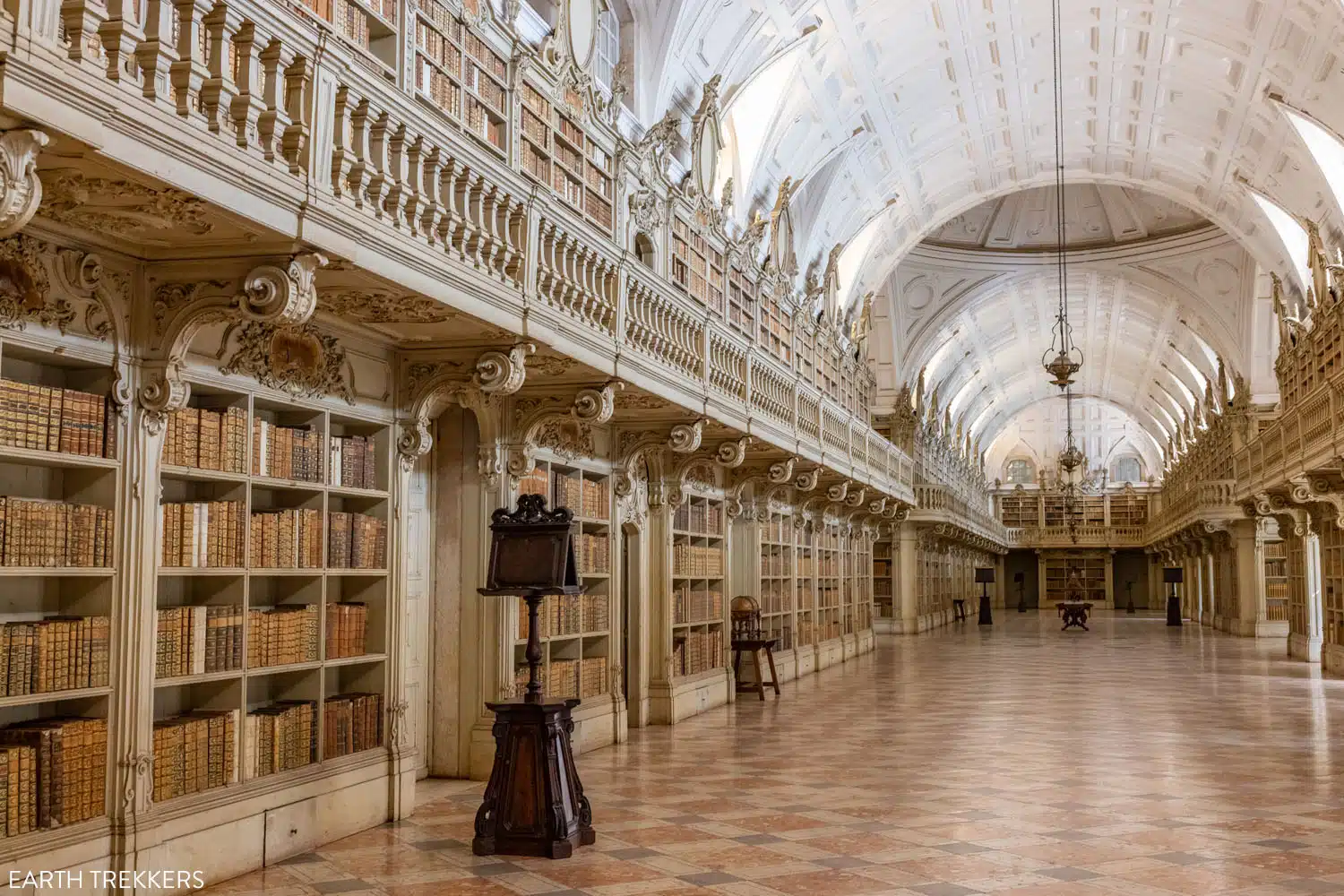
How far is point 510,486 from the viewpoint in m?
9.47

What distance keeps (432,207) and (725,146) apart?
11.7 metres

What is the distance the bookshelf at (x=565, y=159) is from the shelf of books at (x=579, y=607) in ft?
7.50

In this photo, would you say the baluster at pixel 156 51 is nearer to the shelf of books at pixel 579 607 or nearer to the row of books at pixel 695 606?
the shelf of books at pixel 579 607

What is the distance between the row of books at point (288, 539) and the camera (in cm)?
681

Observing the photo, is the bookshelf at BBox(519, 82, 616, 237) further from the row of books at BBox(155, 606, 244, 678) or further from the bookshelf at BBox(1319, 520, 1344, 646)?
the bookshelf at BBox(1319, 520, 1344, 646)

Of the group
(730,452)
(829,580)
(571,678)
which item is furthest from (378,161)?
(829,580)

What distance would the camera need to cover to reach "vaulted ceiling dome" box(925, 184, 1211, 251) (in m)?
31.1

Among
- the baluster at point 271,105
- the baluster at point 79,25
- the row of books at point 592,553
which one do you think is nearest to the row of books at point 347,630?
the row of books at point 592,553

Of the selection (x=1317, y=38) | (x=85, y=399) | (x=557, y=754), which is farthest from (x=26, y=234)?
(x=1317, y=38)

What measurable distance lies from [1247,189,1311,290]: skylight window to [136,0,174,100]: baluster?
22166mm

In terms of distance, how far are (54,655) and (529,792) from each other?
2678mm

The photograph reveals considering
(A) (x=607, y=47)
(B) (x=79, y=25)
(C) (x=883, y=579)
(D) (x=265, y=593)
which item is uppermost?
(A) (x=607, y=47)

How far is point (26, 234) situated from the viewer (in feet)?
17.3

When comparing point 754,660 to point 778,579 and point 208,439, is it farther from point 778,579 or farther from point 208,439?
point 208,439
